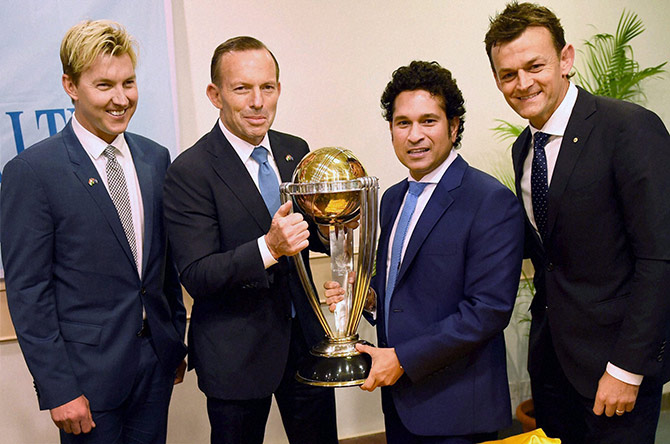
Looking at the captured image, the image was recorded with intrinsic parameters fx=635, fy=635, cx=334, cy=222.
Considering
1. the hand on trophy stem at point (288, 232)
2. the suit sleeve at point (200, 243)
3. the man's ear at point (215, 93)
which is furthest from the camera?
the man's ear at point (215, 93)

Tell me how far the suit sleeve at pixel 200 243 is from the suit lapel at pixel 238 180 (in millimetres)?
54

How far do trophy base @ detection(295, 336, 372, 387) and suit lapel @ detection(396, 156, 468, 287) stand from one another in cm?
26

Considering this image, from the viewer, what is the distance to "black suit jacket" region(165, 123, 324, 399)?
197 cm

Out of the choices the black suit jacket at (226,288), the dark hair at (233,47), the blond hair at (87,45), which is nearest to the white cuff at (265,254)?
the black suit jacket at (226,288)

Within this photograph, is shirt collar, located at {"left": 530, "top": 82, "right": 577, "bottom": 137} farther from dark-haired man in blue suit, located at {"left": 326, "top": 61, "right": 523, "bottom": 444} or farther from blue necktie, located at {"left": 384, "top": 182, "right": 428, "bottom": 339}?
blue necktie, located at {"left": 384, "top": 182, "right": 428, "bottom": 339}

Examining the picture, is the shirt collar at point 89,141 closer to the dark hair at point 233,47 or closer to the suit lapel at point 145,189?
the suit lapel at point 145,189

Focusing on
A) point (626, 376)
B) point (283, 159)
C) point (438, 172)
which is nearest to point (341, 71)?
point (283, 159)

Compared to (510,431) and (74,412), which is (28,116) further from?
(510,431)

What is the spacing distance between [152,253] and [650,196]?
1557mm

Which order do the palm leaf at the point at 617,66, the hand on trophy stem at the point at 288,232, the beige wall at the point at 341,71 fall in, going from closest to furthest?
1. the hand on trophy stem at the point at 288,232
2. the beige wall at the point at 341,71
3. the palm leaf at the point at 617,66

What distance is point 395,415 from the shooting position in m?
2.03

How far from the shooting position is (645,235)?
1.80 m

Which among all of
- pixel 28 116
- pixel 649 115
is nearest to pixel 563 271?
pixel 649 115

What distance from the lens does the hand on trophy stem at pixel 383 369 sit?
1810mm
